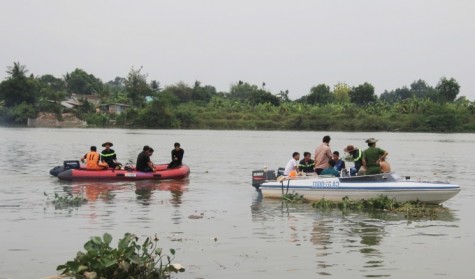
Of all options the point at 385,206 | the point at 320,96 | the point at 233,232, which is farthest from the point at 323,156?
the point at 320,96

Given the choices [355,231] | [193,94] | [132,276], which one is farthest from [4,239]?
[193,94]

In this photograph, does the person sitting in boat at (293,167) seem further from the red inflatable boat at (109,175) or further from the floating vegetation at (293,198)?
the red inflatable boat at (109,175)

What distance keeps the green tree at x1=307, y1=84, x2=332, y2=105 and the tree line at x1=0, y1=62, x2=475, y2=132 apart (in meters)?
0.18

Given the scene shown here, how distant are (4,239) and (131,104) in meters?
93.7

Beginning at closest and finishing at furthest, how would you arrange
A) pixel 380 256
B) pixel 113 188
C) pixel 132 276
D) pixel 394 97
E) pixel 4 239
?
pixel 132 276, pixel 380 256, pixel 4 239, pixel 113 188, pixel 394 97

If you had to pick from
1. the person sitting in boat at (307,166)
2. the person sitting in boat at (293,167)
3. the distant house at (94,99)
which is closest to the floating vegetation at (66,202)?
the person sitting in boat at (293,167)

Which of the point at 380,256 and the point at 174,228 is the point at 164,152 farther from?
the point at 380,256

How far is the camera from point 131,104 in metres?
106

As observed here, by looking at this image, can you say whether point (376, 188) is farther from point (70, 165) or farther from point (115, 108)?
point (115, 108)

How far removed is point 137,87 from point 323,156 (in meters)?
91.6

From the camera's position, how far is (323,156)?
19031 mm

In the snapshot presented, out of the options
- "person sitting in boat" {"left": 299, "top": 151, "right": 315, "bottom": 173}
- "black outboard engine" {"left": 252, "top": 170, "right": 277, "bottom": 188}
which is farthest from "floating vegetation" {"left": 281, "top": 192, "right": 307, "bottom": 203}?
"person sitting in boat" {"left": 299, "top": 151, "right": 315, "bottom": 173}

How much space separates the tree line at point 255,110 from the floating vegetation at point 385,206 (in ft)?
245

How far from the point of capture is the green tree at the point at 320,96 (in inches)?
4537
